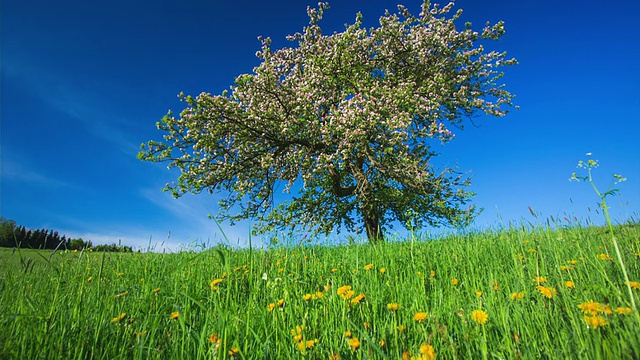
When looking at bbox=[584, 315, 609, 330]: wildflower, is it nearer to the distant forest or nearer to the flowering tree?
the distant forest

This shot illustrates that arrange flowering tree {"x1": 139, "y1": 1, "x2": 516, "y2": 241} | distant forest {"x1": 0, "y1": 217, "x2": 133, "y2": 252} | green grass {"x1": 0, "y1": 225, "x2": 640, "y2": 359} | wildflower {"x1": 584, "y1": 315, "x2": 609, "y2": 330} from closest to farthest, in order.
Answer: wildflower {"x1": 584, "y1": 315, "x2": 609, "y2": 330} < green grass {"x1": 0, "y1": 225, "x2": 640, "y2": 359} < distant forest {"x1": 0, "y1": 217, "x2": 133, "y2": 252} < flowering tree {"x1": 139, "y1": 1, "x2": 516, "y2": 241}

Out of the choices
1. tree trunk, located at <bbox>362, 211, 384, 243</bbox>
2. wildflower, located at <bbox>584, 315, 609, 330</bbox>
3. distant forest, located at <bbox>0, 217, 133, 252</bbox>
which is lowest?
wildflower, located at <bbox>584, 315, 609, 330</bbox>

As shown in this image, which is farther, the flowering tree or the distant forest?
the flowering tree

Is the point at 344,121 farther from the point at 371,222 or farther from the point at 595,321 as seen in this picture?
the point at 595,321

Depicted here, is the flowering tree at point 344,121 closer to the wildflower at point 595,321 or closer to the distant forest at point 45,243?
the distant forest at point 45,243

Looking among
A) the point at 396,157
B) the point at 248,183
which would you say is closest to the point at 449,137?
the point at 396,157

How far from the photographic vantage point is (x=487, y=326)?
7.59 ft

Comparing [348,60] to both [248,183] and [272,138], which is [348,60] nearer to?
[272,138]

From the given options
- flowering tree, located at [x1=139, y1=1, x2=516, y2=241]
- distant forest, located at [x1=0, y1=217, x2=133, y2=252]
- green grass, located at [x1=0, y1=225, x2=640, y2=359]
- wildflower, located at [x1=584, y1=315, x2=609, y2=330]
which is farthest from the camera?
flowering tree, located at [x1=139, y1=1, x2=516, y2=241]

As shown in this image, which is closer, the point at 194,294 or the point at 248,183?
the point at 194,294

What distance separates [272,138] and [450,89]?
313 inches

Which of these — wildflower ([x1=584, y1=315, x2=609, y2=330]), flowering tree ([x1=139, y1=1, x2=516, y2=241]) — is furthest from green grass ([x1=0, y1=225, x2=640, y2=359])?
flowering tree ([x1=139, y1=1, x2=516, y2=241])

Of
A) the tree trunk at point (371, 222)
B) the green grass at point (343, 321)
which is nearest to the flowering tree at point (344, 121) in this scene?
the tree trunk at point (371, 222)

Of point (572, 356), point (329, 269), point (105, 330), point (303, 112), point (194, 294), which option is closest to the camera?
point (572, 356)
